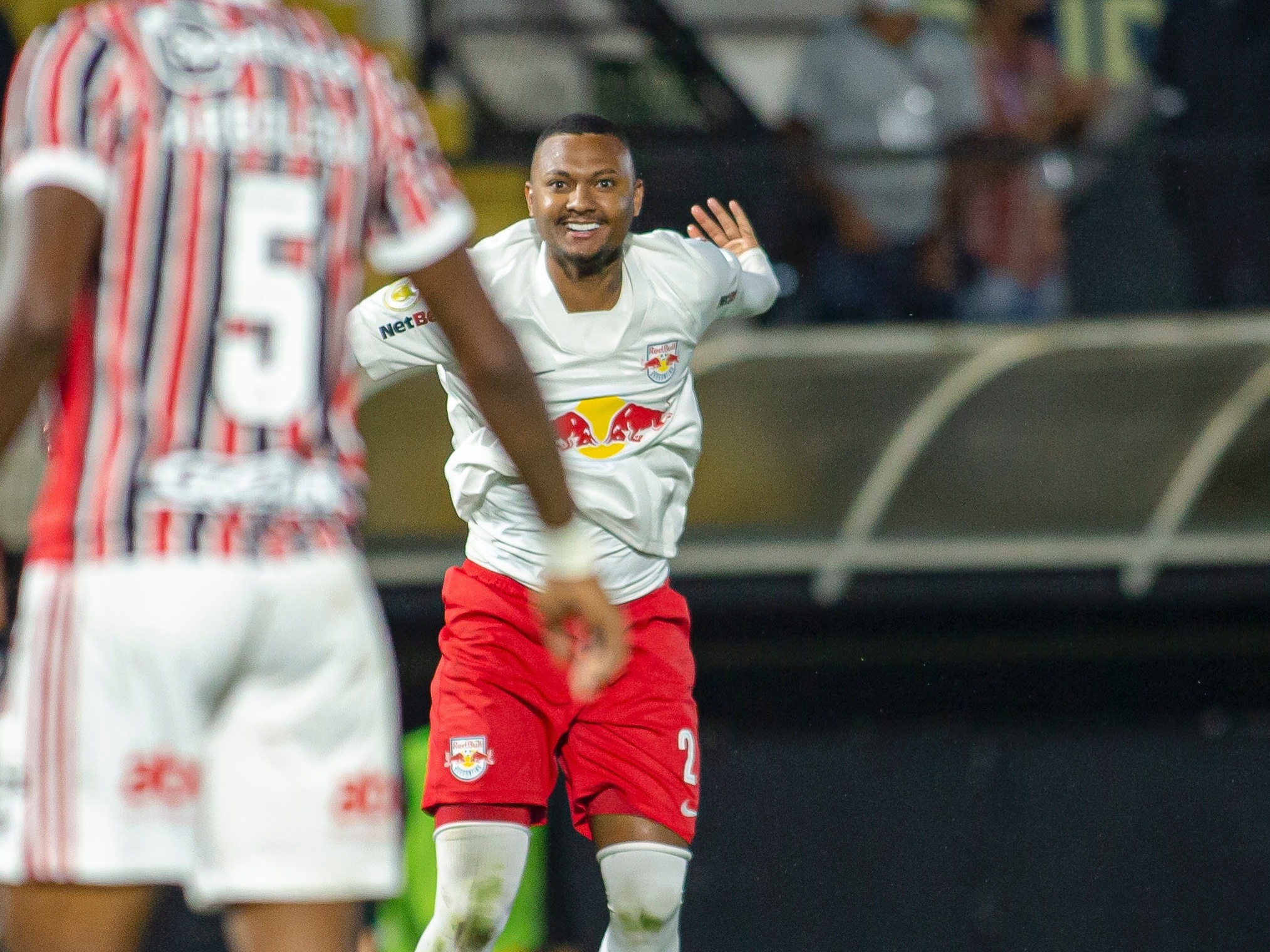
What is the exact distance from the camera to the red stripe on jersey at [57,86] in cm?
212

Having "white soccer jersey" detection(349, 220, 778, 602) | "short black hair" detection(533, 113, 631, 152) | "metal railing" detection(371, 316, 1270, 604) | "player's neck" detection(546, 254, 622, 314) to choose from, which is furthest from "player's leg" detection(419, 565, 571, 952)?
"metal railing" detection(371, 316, 1270, 604)

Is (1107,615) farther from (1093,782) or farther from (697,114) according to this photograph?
(697,114)

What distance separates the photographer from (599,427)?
13.0 ft

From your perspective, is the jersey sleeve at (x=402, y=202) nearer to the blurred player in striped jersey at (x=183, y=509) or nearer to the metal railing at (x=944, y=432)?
the blurred player in striped jersey at (x=183, y=509)

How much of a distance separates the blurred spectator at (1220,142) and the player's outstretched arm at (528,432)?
514 cm

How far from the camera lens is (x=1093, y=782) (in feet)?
22.4

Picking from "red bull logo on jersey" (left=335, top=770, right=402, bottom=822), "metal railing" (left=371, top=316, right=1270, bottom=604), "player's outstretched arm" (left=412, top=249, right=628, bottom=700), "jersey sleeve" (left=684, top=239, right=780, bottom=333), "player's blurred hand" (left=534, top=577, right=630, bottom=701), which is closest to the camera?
"red bull logo on jersey" (left=335, top=770, right=402, bottom=822)

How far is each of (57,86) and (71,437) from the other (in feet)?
1.27

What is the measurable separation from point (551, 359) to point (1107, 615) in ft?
12.9

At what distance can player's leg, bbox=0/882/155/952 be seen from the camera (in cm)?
214

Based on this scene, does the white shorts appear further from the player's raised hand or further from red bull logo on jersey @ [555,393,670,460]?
the player's raised hand

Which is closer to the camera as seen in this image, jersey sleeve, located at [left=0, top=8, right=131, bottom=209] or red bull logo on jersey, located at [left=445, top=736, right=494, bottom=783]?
jersey sleeve, located at [left=0, top=8, right=131, bottom=209]

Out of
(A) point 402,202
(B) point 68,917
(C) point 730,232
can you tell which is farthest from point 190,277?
(C) point 730,232

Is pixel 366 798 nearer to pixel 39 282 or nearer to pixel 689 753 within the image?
pixel 39 282
